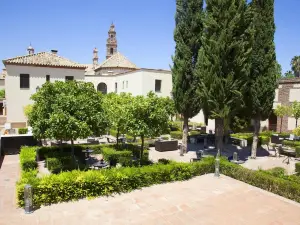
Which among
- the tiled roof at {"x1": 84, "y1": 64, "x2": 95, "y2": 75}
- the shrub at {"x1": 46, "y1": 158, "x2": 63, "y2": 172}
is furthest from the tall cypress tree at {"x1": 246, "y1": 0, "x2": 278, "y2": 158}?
the tiled roof at {"x1": 84, "y1": 64, "x2": 95, "y2": 75}

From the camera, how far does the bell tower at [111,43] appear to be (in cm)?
6412

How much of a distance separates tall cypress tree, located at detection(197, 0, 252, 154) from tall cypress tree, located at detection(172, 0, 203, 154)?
1712 millimetres

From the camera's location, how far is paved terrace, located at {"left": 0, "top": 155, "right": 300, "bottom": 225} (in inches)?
329

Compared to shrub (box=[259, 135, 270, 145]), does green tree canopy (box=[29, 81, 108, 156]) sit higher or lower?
higher

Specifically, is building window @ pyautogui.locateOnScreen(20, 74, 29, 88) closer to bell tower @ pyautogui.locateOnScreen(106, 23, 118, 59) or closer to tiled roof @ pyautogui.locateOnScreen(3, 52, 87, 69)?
tiled roof @ pyautogui.locateOnScreen(3, 52, 87, 69)

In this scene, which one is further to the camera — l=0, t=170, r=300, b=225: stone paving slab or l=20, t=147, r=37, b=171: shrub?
l=20, t=147, r=37, b=171: shrub

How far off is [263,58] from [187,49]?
5390mm

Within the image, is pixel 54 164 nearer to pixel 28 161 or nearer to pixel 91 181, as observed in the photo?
pixel 28 161

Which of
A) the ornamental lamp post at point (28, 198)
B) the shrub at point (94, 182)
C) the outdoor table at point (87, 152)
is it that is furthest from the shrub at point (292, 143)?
the ornamental lamp post at point (28, 198)

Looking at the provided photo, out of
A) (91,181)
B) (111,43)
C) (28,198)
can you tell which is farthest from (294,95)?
(111,43)

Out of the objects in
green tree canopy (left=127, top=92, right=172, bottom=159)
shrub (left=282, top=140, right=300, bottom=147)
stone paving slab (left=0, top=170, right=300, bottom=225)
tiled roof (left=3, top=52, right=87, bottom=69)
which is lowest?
stone paving slab (left=0, top=170, right=300, bottom=225)

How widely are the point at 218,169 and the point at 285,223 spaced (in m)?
5.00

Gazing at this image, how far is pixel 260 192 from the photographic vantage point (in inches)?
444

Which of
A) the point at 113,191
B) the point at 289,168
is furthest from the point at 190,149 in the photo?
the point at 113,191
